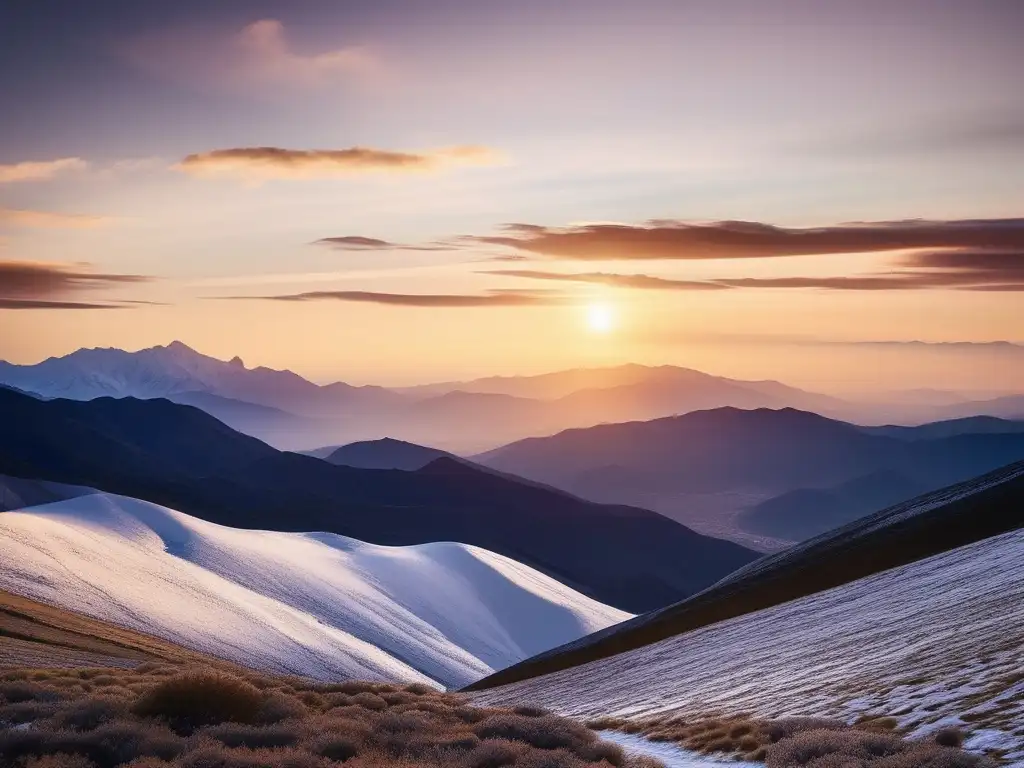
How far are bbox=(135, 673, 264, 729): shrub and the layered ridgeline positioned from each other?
13.1m

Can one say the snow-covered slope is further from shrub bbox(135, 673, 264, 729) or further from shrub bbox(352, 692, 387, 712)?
shrub bbox(135, 673, 264, 729)

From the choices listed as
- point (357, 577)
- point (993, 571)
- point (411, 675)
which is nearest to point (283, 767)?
point (993, 571)

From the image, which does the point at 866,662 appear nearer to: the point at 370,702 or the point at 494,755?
the point at 494,755

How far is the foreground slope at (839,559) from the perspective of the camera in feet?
200

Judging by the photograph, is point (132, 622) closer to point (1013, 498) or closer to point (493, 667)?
point (493, 667)

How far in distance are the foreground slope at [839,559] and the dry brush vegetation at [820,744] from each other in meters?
37.4

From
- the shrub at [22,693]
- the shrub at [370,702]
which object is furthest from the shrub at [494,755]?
the shrub at [22,693]

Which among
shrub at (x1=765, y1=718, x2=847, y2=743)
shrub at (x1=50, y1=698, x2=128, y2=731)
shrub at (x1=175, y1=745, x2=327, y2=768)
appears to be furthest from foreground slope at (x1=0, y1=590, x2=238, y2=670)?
shrub at (x1=765, y1=718, x2=847, y2=743)

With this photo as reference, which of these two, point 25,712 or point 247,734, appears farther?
point 25,712

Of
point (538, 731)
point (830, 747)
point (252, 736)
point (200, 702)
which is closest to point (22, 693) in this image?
point (200, 702)

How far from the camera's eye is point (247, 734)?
2109 cm

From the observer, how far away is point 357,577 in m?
143

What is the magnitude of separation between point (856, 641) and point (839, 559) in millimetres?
35928

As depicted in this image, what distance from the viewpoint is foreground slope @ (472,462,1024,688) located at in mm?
61094
